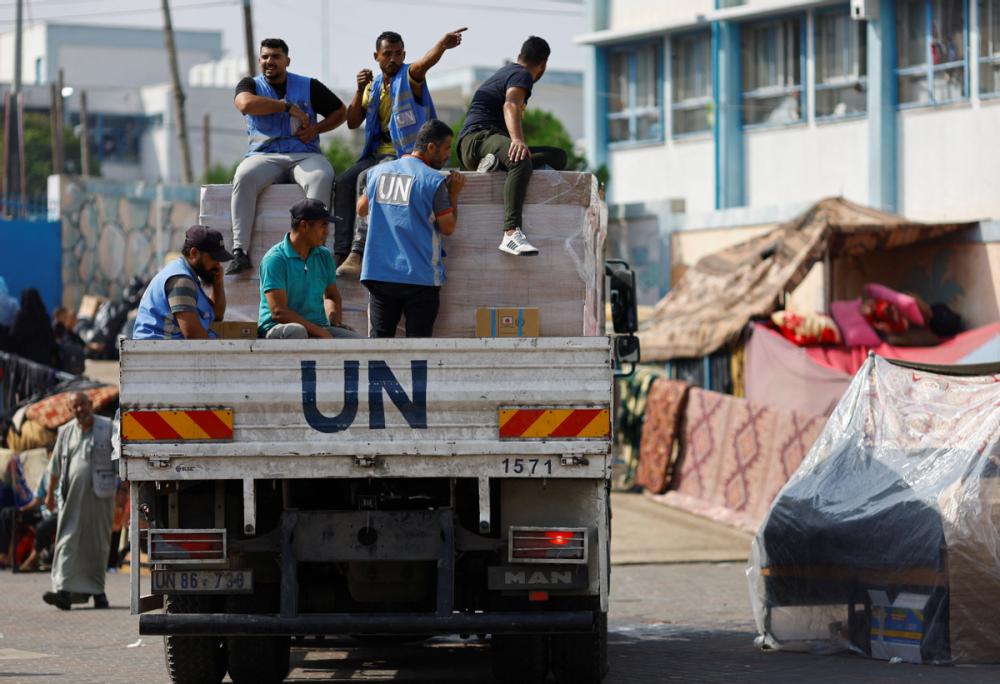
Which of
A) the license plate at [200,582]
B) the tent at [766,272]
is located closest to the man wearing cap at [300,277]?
the license plate at [200,582]

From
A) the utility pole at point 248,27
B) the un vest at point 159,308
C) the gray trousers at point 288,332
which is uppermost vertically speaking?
the utility pole at point 248,27

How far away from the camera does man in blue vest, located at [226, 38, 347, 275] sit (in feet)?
26.4

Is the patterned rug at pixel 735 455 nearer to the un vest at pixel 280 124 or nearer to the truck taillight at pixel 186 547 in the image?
the un vest at pixel 280 124

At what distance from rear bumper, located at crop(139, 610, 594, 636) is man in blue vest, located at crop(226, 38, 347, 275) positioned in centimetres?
261

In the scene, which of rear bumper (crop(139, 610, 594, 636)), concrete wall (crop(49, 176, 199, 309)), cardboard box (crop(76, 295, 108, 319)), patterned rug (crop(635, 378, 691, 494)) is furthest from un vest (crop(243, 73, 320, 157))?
concrete wall (crop(49, 176, 199, 309))

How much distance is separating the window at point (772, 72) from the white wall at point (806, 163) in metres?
0.35

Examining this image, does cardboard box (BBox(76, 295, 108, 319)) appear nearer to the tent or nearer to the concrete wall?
the concrete wall

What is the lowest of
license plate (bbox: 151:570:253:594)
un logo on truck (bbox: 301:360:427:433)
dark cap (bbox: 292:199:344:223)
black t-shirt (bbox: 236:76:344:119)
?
license plate (bbox: 151:570:253:594)

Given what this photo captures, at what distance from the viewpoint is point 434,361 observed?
6.08 meters


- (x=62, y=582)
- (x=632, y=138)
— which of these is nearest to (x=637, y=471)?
(x=62, y=582)

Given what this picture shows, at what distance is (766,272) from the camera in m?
17.4

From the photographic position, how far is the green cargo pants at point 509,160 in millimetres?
7242

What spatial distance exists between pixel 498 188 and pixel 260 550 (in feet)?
7.99

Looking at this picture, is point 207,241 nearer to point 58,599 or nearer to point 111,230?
point 58,599
